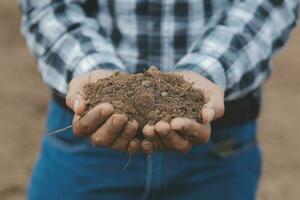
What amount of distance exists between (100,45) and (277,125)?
2497 millimetres

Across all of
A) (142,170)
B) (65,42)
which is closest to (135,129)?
(142,170)

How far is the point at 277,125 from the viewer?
4.00 metres

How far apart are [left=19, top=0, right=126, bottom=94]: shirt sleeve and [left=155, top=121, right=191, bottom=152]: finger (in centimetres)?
29

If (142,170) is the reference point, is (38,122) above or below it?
below

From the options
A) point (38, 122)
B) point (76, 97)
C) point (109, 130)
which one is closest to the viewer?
point (109, 130)

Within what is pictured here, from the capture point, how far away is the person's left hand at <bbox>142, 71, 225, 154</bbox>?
138 centimetres

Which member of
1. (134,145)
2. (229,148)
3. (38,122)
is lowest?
(38,122)

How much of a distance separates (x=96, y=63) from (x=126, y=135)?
28cm

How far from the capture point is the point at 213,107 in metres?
1.46

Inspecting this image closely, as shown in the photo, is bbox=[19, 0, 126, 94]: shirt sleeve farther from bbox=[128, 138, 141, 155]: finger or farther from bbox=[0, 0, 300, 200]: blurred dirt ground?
bbox=[0, 0, 300, 200]: blurred dirt ground

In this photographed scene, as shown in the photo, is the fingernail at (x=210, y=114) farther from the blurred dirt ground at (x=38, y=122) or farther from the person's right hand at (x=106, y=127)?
the blurred dirt ground at (x=38, y=122)

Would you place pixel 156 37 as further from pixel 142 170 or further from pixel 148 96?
pixel 142 170

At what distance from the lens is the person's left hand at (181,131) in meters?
1.38

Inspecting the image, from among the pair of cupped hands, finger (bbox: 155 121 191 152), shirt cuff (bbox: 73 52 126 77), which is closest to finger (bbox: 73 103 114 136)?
the pair of cupped hands
